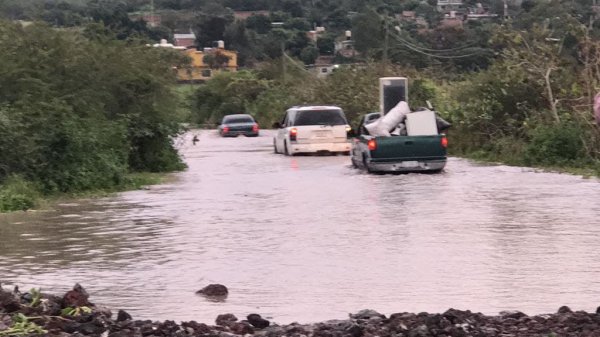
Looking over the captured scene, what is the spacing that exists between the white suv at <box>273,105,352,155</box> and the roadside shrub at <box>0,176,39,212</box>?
1752 cm

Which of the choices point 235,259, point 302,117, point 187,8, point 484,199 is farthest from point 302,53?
point 235,259

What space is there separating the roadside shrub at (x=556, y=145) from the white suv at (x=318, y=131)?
8404 millimetres

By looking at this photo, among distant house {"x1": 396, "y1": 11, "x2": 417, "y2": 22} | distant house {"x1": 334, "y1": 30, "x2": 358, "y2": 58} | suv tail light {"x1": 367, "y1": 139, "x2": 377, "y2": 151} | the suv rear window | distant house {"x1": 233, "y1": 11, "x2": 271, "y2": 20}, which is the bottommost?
suv tail light {"x1": 367, "y1": 139, "x2": 377, "y2": 151}

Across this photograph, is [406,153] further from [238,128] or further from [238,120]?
[238,120]

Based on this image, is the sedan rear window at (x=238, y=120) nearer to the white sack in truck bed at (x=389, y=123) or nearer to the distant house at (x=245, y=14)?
Answer: the white sack in truck bed at (x=389, y=123)

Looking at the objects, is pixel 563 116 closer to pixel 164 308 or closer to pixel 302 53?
pixel 164 308

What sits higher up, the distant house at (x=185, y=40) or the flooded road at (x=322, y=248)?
the distant house at (x=185, y=40)

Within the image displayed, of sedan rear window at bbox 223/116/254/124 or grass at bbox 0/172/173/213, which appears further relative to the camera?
sedan rear window at bbox 223/116/254/124

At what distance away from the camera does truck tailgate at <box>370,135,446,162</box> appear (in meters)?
29.1

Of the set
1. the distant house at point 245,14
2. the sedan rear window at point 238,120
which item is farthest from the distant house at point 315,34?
the sedan rear window at point 238,120

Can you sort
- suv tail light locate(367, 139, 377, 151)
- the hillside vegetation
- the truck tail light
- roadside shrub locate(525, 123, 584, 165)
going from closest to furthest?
1. the hillside vegetation
2. suv tail light locate(367, 139, 377, 151)
3. roadside shrub locate(525, 123, 584, 165)
4. the truck tail light

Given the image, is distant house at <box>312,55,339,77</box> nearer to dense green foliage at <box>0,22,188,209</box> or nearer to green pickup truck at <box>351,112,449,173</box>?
dense green foliage at <box>0,22,188,209</box>

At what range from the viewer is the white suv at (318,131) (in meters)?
39.3

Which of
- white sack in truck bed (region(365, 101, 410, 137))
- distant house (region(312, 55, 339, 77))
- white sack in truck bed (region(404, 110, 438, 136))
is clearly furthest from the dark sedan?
white sack in truck bed (region(404, 110, 438, 136))
